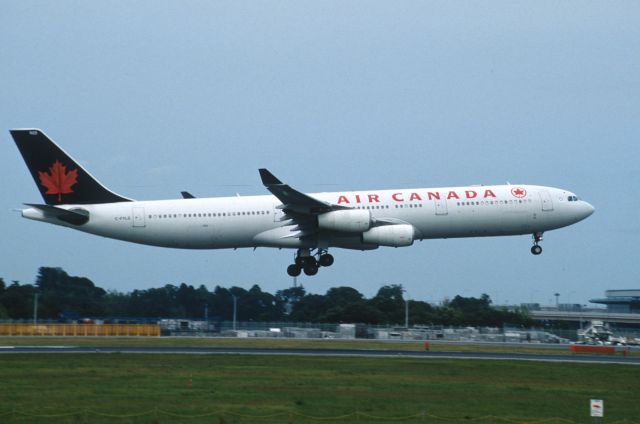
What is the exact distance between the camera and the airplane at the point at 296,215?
57.0 m

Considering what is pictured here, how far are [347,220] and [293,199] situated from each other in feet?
10.8

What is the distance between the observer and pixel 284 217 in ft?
A: 187

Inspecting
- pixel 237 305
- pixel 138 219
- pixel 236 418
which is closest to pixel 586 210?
pixel 138 219

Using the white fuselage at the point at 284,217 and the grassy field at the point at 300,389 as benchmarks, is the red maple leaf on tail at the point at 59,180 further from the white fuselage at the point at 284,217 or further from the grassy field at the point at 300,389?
the grassy field at the point at 300,389

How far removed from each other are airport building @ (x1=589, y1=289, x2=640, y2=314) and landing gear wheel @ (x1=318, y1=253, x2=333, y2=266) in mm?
117016

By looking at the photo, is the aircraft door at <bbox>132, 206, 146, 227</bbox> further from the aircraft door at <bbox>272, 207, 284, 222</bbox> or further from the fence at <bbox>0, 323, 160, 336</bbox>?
the fence at <bbox>0, 323, 160, 336</bbox>

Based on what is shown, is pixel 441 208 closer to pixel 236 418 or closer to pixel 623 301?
pixel 236 418

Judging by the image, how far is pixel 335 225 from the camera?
5641 centimetres

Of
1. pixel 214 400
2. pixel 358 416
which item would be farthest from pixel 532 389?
pixel 214 400

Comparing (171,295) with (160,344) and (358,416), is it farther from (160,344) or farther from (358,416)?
(358,416)

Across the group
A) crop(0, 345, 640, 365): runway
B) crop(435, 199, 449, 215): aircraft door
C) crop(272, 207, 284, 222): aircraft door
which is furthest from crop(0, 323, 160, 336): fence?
crop(435, 199, 449, 215): aircraft door

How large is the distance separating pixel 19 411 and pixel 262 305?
362 feet

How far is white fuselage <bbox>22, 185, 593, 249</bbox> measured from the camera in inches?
2261

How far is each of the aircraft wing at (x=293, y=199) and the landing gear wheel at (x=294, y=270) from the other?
14.3 feet
